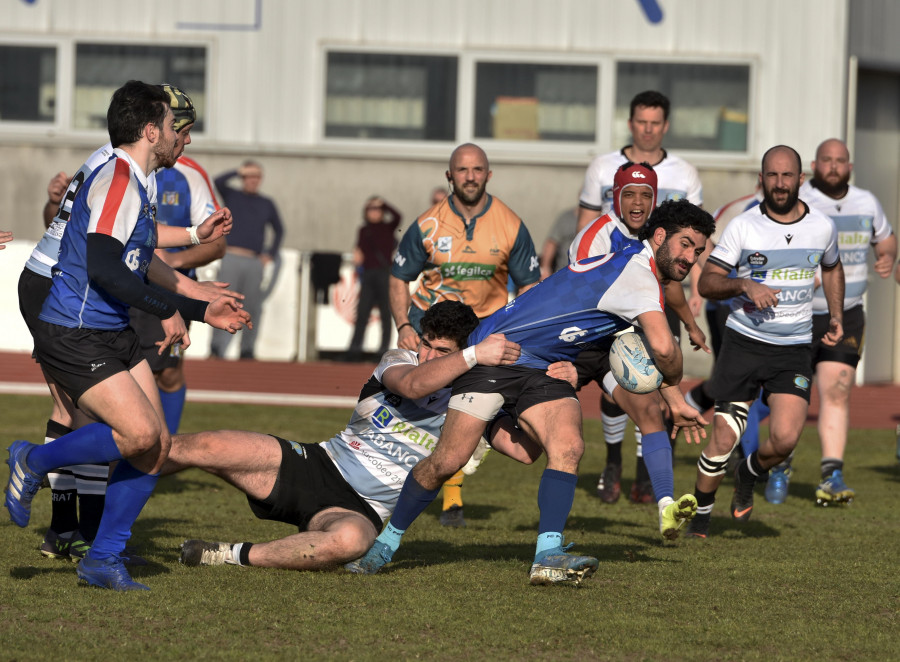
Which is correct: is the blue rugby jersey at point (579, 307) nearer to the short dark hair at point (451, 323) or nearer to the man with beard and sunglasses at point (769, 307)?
the short dark hair at point (451, 323)

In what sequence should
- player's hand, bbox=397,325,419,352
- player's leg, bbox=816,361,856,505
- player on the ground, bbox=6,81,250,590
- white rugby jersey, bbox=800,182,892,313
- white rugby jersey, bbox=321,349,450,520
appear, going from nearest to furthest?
player on the ground, bbox=6,81,250,590
white rugby jersey, bbox=321,349,450,520
player's hand, bbox=397,325,419,352
player's leg, bbox=816,361,856,505
white rugby jersey, bbox=800,182,892,313

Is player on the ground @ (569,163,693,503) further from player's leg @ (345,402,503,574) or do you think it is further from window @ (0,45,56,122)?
window @ (0,45,56,122)

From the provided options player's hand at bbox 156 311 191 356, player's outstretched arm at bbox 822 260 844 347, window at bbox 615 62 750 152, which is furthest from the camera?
window at bbox 615 62 750 152

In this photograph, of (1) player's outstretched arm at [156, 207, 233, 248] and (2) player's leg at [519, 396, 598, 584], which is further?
(1) player's outstretched arm at [156, 207, 233, 248]

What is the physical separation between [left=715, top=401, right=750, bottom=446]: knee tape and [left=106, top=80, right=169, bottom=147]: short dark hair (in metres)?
3.86

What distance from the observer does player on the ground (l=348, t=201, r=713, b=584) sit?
584 centimetres

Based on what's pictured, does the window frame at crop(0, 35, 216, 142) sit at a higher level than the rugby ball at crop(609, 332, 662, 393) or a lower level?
higher

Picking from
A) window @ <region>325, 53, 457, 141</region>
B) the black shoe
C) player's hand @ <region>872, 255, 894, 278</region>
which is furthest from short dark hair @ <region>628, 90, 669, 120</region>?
window @ <region>325, 53, 457, 141</region>

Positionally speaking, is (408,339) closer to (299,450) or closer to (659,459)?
(299,450)

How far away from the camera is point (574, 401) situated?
240 inches

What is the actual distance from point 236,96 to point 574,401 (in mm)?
12937

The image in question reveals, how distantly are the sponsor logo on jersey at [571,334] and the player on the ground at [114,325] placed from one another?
1.48 meters

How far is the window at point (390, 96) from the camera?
1794 centimetres

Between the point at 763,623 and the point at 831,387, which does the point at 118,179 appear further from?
the point at 831,387
